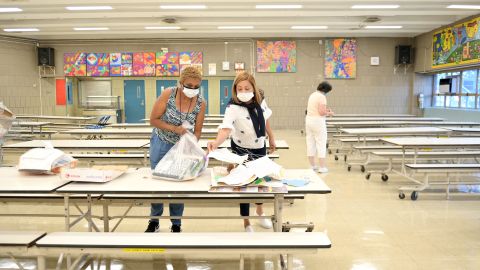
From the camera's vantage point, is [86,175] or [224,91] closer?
[86,175]

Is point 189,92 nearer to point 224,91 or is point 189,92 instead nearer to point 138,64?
point 224,91

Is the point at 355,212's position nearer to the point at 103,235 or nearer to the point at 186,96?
the point at 186,96

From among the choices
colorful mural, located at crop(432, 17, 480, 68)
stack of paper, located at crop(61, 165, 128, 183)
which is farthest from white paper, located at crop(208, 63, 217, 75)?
stack of paper, located at crop(61, 165, 128, 183)

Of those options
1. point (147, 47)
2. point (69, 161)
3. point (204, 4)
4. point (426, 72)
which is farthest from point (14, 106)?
point (426, 72)

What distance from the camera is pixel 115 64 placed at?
561 inches

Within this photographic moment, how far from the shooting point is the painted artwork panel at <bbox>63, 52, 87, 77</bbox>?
14273 millimetres

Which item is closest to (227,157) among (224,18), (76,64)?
(224,18)

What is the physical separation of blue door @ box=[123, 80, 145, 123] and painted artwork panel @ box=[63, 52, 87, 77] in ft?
4.85

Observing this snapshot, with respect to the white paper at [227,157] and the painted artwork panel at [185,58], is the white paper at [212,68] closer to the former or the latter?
the painted artwork panel at [185,58]

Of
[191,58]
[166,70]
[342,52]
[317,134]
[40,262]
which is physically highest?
[342,52]

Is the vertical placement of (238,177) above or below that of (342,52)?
below

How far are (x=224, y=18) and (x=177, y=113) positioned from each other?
8253 millimetres

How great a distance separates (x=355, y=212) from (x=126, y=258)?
99.4 inches

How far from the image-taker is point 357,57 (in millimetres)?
14133
